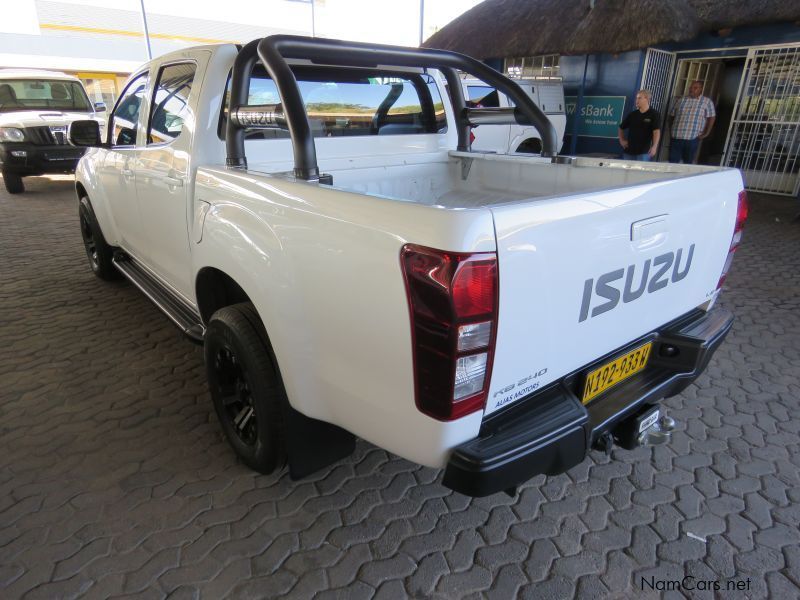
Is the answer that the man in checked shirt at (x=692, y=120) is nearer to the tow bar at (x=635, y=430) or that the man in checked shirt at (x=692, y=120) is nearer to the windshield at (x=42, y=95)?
the tow bar at (x=635, y=430)

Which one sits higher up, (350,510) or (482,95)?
(482,95)

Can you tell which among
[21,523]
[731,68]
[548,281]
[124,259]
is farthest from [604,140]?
[21,523]

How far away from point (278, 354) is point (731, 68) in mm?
13593

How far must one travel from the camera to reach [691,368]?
7.13 ft

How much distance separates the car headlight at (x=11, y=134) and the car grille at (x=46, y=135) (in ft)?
0.36

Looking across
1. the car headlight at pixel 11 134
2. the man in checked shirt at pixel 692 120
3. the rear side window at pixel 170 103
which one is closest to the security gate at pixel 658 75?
the man in checked shirt at pixel 692 120

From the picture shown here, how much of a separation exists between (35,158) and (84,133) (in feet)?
23.2

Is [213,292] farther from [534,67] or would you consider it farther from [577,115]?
[534,67]

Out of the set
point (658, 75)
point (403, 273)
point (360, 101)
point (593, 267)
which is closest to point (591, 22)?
point (658, 75)

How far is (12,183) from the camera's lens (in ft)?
31.8

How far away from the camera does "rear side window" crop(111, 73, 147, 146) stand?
140 inches

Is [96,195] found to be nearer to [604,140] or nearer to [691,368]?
[691,368]

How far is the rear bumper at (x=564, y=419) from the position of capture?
154cm

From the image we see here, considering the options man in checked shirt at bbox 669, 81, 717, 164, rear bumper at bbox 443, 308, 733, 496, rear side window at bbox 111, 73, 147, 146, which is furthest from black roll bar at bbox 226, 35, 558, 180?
man in checked shirt at bbox 669, 81, 717, 164
